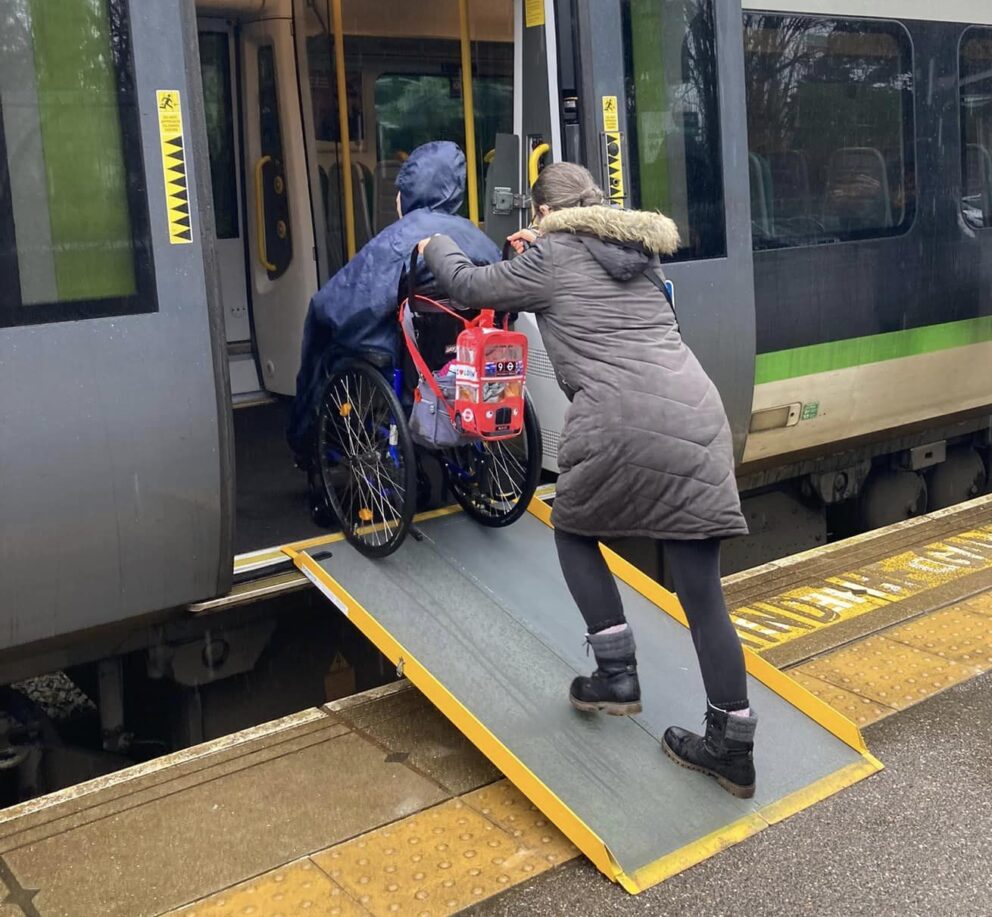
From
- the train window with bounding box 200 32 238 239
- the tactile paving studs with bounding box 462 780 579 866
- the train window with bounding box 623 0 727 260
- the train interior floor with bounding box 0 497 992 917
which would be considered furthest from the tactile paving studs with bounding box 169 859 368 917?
the train window with bounding box 200 32 238 239

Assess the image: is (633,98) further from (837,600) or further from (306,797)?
(306,797)

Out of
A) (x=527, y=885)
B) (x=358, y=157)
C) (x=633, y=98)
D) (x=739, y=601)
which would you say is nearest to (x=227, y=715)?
(x=527, y=885)

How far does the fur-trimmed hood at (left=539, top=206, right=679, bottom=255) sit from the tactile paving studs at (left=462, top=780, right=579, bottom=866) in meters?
1.52

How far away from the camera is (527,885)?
3.00 m

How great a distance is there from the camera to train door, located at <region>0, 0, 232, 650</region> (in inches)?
128

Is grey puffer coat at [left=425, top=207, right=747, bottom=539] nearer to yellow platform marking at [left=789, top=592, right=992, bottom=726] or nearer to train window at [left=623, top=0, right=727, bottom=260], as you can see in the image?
yellow platform marking at [left=789, top=592, right=992, bottom=726]

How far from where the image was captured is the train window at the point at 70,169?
10.6 feet

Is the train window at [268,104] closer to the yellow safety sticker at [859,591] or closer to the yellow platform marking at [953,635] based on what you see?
Result: the yellow safety sticker at [859,591]

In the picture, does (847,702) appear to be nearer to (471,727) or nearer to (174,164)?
(471,727)

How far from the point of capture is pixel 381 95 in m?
6.32

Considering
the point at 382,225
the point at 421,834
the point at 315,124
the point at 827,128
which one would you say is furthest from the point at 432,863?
the point at 315,124

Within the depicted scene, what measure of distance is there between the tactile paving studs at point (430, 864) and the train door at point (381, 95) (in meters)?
3.53

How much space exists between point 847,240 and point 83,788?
4019 millimetres

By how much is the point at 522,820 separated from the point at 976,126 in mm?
4608
